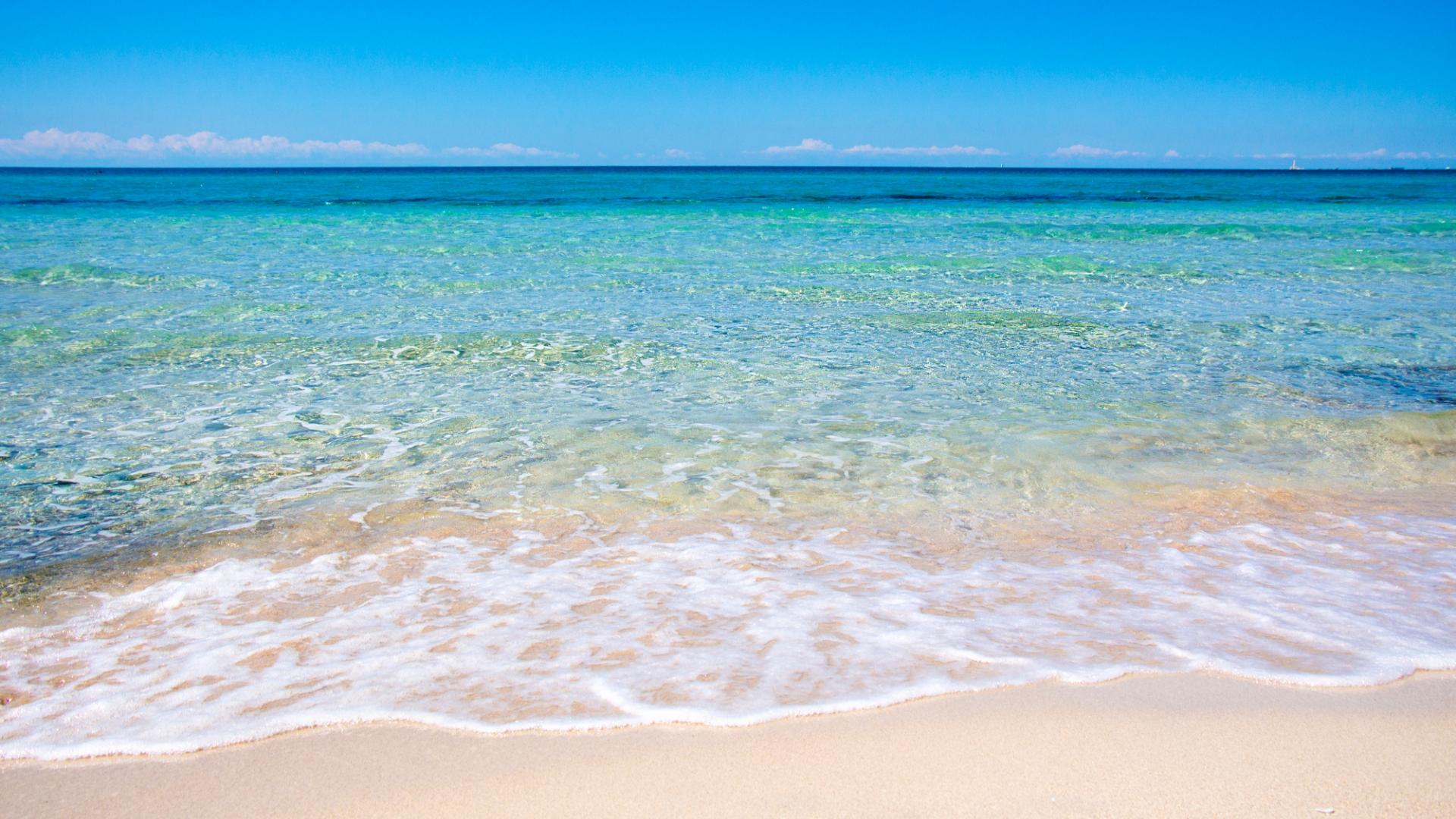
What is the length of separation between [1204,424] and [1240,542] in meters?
2.36

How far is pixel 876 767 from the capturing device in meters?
2.77

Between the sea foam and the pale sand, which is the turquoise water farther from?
the pale sand

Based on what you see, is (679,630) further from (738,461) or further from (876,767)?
(738,461)

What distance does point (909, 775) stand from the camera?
8.96ft

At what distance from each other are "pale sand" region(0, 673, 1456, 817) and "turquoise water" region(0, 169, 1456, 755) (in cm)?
16

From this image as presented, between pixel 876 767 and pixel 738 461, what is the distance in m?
3.29

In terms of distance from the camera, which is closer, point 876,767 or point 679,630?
point 876,767

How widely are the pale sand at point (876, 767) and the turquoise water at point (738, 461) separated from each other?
0.51ft

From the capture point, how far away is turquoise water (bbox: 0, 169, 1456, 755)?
354 cm

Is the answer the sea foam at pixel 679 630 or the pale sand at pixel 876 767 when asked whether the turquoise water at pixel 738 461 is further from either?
the pale sand at pixel 876 767

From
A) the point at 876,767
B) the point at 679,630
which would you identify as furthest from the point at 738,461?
the point at 876,767

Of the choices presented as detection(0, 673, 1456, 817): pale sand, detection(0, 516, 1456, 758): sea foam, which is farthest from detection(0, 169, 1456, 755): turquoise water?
detection(0, 673, 1456, 817): pale sand

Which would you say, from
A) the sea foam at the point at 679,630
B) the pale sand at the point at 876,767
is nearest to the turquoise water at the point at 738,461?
the sea foam at the point at 679,630

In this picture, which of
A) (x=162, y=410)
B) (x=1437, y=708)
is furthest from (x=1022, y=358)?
(x=162, y=410)
